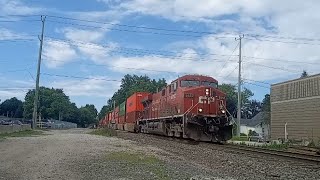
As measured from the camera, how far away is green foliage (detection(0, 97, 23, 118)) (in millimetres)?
152625

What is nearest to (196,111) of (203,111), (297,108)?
(203,111)

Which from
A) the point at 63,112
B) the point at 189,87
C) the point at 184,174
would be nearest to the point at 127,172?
the point at 184,174

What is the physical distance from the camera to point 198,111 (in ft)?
76.7

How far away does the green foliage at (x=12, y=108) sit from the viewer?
153 meters

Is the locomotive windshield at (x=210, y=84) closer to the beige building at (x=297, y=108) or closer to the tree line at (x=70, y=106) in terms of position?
the beige building at (x=297, y=108)

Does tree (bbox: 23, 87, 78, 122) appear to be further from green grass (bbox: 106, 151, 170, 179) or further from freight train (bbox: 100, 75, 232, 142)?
green grass (bbox: 106, 151, 170, 179)

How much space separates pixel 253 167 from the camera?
39.9ft

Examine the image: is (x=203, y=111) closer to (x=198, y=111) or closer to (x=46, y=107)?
(x=198, y=111)

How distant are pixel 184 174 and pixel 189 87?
14.6 m

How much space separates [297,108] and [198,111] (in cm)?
1601

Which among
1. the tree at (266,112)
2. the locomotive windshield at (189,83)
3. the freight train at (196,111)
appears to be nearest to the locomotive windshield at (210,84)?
the freight train at (196,111)

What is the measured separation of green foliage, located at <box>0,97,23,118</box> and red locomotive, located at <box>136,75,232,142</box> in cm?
13699

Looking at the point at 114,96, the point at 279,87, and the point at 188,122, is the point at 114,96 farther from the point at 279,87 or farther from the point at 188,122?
the point at 188,122

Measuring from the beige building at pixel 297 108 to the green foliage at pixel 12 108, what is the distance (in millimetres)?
129089
